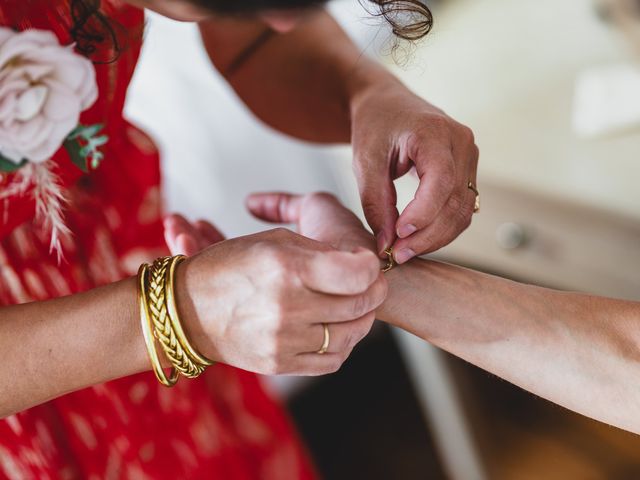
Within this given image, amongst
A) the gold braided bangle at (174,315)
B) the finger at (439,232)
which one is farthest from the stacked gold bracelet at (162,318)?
the finger at (439,232)

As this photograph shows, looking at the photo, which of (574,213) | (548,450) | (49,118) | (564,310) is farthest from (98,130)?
(548,450)

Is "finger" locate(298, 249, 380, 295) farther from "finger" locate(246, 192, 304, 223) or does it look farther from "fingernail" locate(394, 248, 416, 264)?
"finger" locate(246, 192, 304, 223)

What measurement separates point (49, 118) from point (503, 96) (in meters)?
0.71

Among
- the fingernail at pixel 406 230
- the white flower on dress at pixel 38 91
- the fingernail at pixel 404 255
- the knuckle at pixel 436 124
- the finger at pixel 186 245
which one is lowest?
the fingernail at pixel 404 255

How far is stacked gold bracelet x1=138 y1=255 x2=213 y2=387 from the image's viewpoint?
1.80ft

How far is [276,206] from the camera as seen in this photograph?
0.78 metres

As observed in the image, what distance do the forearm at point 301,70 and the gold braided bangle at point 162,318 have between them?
33cm

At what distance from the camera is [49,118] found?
0.65 m

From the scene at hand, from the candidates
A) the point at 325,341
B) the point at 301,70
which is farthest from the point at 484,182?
the point at 325,341

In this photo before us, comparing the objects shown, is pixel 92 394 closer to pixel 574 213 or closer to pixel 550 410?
pixel 574 213

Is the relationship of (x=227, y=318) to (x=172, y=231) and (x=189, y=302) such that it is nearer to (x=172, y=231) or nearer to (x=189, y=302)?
(x=189, y=302)

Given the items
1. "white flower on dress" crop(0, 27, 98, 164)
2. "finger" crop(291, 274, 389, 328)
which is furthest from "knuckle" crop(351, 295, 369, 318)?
"white flower on dress" crop(0, 27, 98, 164)

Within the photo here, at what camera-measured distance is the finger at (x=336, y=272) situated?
52cm

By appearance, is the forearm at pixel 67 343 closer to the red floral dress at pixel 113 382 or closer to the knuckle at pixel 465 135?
the red floral dress at pixel 113 382
